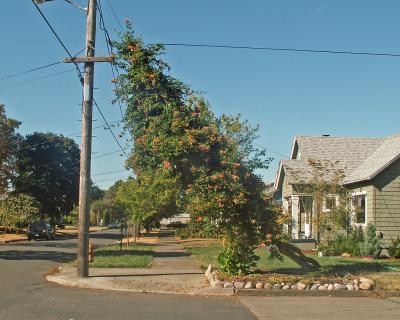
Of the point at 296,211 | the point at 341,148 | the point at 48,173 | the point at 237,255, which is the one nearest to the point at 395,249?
the point at 296,211

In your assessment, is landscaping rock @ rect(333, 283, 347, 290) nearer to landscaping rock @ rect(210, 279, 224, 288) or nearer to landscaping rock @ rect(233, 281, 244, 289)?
landscaping rock @ rect(233, 281, 244, 289)

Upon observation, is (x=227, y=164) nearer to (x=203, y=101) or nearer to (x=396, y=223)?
(x=203, y=101)

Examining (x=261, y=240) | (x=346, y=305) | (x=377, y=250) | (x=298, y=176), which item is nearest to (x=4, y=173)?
(x=298, y=176)

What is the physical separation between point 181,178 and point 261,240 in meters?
2.62

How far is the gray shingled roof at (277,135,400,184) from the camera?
2446cm

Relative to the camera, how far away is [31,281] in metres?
14.6

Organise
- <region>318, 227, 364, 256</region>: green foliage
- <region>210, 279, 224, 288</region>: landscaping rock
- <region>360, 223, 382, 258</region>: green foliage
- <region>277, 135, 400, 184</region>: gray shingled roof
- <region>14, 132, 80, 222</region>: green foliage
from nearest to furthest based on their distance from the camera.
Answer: <region>210, 279, 224, 288</region>: landscaping rock, <region>360, 223, 382, 258</region>: green foliage, <region>318, 227, 364, 256</region>: green foliage, <region>277, 135, 400, 184</region>: gray shingled roof, <region>14, 132, 80, 222</region>: green foliage

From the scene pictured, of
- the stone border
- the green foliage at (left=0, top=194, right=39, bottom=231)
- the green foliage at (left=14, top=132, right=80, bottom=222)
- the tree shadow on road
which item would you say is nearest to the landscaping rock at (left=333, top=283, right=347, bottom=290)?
the stone border

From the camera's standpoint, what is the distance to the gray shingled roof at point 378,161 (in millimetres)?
22864

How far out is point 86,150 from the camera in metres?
14.8

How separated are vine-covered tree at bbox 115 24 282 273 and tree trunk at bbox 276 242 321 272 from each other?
0.92 meters

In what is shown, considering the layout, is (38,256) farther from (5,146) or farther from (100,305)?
(5,146)

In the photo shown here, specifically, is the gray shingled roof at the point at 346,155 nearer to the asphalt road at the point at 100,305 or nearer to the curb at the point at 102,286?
the curb at the point at 102,286

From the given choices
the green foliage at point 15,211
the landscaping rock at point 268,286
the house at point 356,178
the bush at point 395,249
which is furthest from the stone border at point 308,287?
the green foliage at point 15,211
